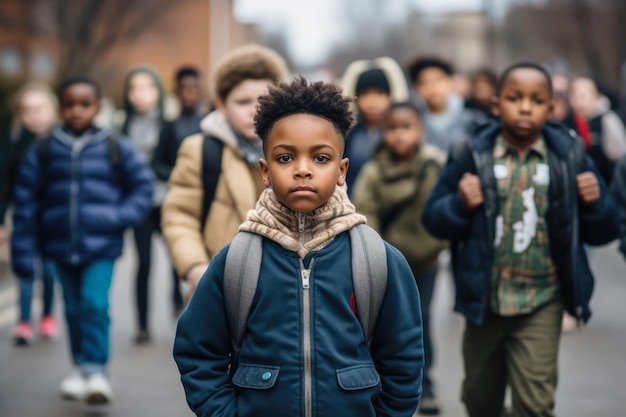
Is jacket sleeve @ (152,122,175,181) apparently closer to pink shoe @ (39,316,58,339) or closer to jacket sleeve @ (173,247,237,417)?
pink shoe @ (39,316,58,339)

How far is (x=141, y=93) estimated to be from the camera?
31.6ft

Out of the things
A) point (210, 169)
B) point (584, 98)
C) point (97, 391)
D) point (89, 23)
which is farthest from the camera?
point (89, 23)

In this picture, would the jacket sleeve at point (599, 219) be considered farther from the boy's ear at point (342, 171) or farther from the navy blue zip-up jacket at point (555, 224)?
the boy's ear at point (342, 171)

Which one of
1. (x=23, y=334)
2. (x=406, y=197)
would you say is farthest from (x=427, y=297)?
(x=23, y=334)

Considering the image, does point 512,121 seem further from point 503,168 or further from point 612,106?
point 612,106

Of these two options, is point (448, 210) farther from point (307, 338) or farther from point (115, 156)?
point (115, 156)

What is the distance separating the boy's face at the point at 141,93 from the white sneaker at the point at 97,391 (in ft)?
12.1

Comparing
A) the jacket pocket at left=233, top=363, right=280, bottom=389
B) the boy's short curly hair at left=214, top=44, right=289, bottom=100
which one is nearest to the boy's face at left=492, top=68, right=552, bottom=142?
the boy's short curly hair at left=214, top=44, right=289, bottom=100

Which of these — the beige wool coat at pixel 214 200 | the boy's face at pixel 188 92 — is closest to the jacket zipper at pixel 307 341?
the beige wool coat at pixel 214 200

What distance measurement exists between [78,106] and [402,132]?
2.04 meters

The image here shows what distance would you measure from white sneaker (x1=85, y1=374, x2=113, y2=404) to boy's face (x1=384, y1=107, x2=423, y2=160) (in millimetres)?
2304

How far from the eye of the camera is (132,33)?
33219mm

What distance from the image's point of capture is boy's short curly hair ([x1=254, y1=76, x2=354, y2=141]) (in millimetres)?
3289

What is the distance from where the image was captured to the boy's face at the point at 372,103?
27.0 feet
